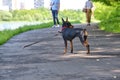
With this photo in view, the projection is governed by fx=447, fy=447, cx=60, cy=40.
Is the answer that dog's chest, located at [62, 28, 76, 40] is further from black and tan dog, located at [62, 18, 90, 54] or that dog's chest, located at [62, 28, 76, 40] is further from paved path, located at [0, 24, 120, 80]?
paved path, located at [0, 24, 120, 80]

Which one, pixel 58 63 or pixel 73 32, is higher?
pixel 73 32

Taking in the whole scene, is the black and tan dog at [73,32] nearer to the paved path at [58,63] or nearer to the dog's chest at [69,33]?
the dog's chest at [69,33]

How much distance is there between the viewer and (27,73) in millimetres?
9211

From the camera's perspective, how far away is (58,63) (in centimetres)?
1061

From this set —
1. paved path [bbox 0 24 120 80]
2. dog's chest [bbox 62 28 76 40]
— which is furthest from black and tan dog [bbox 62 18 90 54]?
paved path [bbox 0 24 120 80]

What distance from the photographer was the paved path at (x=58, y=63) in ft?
28.8

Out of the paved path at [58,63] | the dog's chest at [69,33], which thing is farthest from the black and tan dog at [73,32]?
the paved path at [58,63]

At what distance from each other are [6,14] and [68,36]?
2421 cm

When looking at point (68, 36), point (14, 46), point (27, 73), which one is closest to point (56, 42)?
point (14, 46)

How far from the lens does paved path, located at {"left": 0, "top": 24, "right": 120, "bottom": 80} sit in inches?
345

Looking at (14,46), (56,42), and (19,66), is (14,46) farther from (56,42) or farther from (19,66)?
(19,66)

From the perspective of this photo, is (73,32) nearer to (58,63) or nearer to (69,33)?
(69,33)

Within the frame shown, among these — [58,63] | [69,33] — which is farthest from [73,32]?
[58,63]

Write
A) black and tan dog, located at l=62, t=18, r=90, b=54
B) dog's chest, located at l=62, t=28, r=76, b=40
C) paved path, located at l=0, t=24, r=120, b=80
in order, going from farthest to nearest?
dog's chest, located at l=62, t=28, r=76, b=40, black and tan dog, located at l=62, t=18, r=90, b=54, paved path, located at l=0, t=24, r=120, b=80
